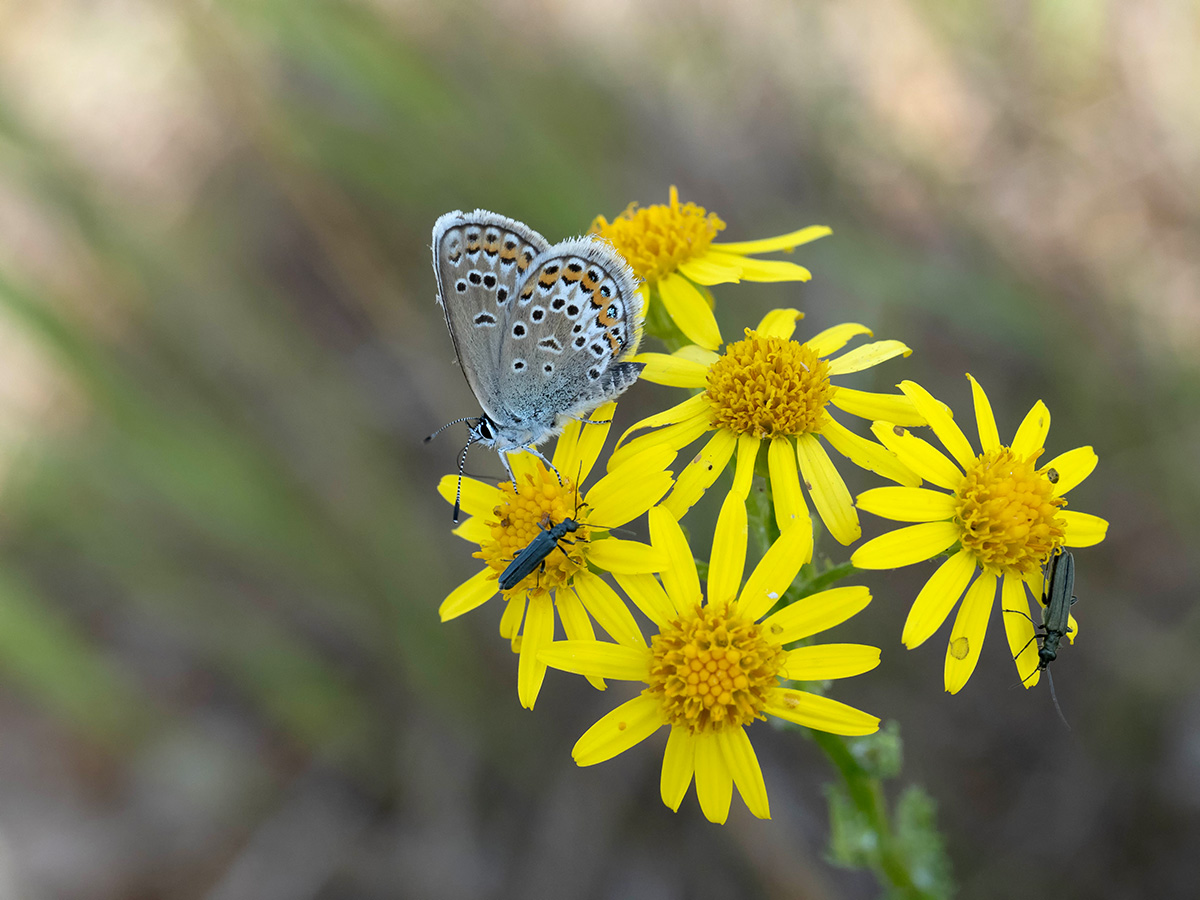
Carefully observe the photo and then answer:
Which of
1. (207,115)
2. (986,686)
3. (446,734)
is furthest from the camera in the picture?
(207,115)

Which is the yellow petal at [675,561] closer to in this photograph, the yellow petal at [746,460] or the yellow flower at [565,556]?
the yellow flower at [565,556]

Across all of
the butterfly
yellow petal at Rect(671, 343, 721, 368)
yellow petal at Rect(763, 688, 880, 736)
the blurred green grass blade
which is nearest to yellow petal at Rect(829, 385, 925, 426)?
yellow petal at Rect(671, 343, 721, 368)

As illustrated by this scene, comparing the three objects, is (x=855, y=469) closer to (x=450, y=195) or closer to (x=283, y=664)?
(x=450, y=195)

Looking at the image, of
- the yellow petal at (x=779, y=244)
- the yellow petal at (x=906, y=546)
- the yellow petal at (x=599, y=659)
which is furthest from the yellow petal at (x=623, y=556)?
the yellow petal at (x=779, y=244)

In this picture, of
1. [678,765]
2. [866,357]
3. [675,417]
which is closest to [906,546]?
[866,357]

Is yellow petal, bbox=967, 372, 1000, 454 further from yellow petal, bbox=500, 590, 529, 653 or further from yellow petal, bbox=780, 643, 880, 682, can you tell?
yellow petal, bbox=500, 590, 529, 653

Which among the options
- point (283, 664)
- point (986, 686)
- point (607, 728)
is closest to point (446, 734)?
point (283, 664)

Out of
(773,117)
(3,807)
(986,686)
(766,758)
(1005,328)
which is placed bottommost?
(3,807)
